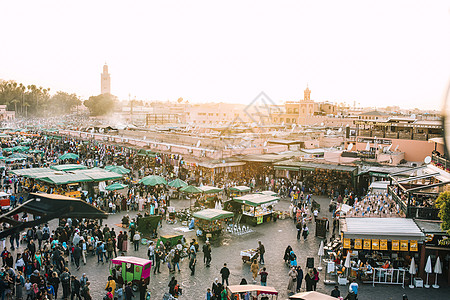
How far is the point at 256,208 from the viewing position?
1806cm

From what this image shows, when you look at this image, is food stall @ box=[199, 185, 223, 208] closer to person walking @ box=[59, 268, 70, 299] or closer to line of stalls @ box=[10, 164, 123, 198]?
line of stalls @ box=[10, 164, 123, 198]

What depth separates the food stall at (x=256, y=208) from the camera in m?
17.1

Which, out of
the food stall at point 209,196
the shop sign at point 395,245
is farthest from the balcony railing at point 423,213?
the food stall at point 209,196

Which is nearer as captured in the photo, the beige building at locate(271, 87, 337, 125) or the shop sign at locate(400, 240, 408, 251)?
the shop sign at locate(400, 240, 408, 251)

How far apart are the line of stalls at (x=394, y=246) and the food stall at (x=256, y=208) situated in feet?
17.0

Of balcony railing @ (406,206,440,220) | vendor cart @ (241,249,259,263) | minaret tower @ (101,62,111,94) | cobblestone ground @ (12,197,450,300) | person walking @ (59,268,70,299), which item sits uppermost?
minaret tower @ (101,62,111,94)

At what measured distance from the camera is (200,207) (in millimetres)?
18891

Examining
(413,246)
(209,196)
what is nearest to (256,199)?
(209,196)

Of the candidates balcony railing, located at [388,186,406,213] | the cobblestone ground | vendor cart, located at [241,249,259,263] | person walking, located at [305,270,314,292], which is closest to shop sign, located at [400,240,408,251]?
the cobblestone ground

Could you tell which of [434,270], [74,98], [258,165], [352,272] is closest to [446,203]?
[434,270]

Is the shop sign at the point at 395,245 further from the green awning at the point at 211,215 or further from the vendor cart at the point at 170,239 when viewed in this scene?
the vendor cart at the point at 170,239

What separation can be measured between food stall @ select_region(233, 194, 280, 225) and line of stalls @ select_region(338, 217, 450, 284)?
17.0 ft

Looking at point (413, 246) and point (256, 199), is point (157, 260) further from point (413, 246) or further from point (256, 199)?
point (413, 246)

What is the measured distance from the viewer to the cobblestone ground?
34.8 ft
